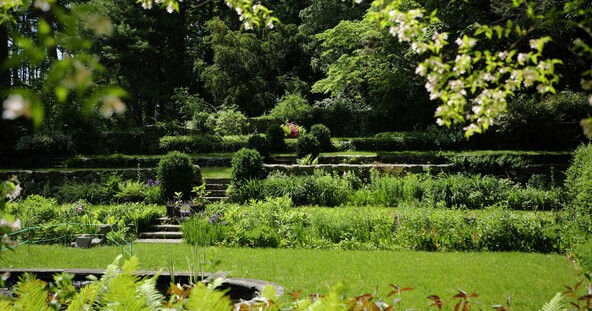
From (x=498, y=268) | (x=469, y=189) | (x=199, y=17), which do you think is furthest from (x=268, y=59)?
(x=498, y=268)

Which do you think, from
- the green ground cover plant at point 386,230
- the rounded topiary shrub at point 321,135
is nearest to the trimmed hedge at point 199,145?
the rounded topiary shrub at point 321,135

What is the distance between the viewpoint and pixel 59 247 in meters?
8.65

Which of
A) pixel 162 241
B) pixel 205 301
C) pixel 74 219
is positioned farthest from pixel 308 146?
pixel 205 301

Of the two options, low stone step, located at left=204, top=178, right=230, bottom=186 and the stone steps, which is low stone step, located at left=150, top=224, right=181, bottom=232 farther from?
low stone step, located at left=204, top=178, right=230, bottom=186

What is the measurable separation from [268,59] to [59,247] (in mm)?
18019

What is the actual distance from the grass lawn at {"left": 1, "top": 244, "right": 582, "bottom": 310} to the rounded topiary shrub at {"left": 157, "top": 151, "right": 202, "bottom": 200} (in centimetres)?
338

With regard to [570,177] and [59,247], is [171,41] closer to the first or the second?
[59,247]

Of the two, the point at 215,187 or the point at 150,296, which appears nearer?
the point at 150,296

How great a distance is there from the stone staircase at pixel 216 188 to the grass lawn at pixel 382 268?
374cm

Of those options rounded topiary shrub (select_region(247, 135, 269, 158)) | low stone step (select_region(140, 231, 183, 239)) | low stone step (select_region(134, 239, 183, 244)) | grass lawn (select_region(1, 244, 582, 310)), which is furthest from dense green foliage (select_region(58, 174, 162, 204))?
rounded topiary shrub (select_region(247, 135, 269, 158))

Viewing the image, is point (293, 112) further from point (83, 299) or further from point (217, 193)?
point (83, 299)

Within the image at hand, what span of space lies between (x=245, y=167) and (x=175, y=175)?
5.89 feet

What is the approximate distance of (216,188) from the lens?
12953 mm

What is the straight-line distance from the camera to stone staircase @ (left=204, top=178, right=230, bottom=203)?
12228mm
